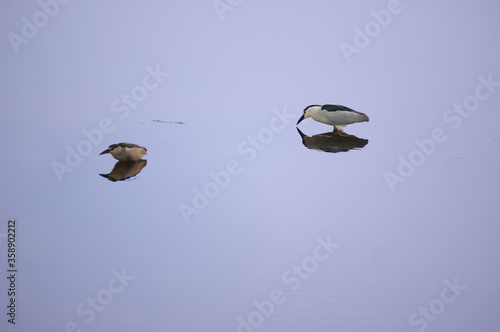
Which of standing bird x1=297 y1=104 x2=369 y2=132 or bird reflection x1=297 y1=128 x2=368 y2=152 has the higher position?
standing bird x1=297 y1=104 x2=369 y2=132

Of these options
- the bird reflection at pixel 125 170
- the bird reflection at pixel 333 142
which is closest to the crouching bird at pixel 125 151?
the bird reflection at pixel 125 170

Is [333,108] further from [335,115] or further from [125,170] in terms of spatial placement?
[125,170]

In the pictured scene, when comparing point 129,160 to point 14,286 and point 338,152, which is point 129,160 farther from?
point 338,152

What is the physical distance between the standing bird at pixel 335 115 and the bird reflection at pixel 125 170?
82 cm

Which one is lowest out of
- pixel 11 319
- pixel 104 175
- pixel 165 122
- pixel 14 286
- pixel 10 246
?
pixel 11 319

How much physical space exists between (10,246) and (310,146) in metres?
1.28

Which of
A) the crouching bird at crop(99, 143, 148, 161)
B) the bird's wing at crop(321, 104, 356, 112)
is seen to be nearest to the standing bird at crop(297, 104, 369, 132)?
the bird's wing at crop(321, 104, 356, 112)

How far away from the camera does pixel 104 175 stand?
2.09 meters

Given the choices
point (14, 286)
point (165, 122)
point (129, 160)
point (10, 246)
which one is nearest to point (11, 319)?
point (14, 286)

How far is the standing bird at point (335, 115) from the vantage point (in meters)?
2.37

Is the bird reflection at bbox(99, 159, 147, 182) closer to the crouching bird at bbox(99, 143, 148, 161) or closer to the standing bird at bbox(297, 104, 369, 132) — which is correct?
the crouching bird at bbox(99, 143, 148, 161)

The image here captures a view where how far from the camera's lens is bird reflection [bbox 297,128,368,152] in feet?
7.53

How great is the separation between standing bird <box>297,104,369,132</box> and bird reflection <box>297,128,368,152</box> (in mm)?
53

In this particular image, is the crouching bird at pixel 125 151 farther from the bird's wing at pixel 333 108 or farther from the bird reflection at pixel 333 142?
the bird's wing at pixel 333 108
